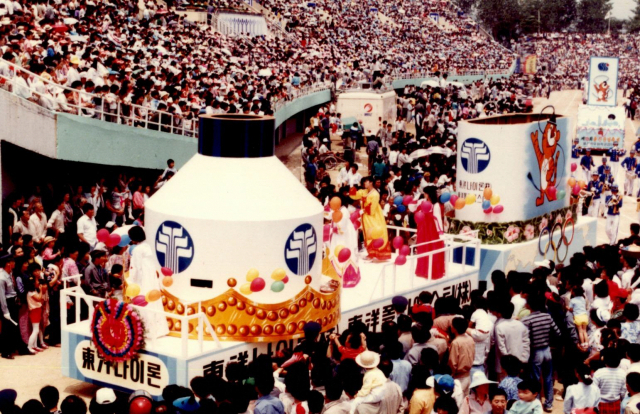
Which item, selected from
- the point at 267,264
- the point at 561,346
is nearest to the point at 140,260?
the point at 267,264

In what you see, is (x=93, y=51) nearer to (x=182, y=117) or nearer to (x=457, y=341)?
(x=182, y=117)

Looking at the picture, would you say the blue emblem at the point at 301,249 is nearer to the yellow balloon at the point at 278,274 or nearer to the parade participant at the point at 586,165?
the yellow balloon at the point at 278,274

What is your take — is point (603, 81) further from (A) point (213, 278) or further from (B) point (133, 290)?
(B) point (133, 290)

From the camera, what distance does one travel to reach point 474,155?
1661cm

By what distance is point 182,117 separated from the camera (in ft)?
68.7

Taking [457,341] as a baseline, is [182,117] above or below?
above

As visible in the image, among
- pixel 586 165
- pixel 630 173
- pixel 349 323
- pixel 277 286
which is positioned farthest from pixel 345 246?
pixel 630 173

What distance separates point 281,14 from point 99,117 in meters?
Result: 34.8

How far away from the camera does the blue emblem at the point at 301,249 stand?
Answer: 11414 mm

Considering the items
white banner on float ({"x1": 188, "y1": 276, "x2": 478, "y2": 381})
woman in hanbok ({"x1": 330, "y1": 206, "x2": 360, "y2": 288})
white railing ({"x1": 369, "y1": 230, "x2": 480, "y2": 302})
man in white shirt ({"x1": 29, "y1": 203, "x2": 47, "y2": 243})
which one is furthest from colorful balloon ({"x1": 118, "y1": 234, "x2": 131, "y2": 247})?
man in white shirt ({"x1": 29, "y1": 203, "x2": 47, "y2": 243})

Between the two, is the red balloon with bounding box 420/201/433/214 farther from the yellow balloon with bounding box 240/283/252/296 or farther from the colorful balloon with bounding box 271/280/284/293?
the yellow balloon with bounding box 240/283/252/296

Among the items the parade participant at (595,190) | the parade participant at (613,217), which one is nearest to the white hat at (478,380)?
the parade participant at (613,217)

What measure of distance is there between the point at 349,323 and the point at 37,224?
5.74 m

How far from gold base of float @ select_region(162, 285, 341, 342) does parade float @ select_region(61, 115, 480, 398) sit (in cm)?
1
